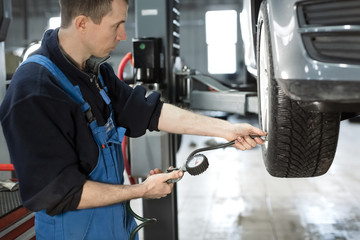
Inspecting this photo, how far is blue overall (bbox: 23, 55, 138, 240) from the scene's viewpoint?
1.38m

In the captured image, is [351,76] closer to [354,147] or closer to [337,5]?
[337,5]

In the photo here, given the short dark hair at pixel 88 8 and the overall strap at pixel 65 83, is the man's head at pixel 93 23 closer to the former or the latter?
the short dark hair at pixel 88 8

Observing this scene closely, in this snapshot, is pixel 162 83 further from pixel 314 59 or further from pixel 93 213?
pixel 314 59

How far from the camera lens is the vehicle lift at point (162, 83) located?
2320 mm

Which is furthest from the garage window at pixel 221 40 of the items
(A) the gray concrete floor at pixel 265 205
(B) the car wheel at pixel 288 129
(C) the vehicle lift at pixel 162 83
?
(B) the car wheel at pixel 288 129

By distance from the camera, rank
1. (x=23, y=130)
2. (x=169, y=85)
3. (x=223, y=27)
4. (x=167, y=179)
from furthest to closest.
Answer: (x=223, y=27) < (x=169, y=85) < (x=167, y=179) < (x=23, y=130)

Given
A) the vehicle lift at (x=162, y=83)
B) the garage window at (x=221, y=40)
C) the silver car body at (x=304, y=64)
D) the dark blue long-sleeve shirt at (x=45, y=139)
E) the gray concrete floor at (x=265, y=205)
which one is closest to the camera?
the silver car body at (x=304, y=64)

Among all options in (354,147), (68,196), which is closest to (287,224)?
(68,196)

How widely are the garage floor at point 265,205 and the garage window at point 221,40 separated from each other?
5302 mm

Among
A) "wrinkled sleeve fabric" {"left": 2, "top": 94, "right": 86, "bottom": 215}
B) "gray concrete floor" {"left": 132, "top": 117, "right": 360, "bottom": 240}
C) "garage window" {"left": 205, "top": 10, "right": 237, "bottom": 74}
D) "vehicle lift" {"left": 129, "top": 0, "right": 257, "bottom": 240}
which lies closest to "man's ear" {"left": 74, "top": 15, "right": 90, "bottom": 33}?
"wrinkled sleeve fabric" {"left": 2, "top": 94, "right": 86, "bottom": 215}

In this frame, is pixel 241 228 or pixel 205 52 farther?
pixel 205 52

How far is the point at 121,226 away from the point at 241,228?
6.05ft

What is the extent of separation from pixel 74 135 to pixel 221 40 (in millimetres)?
9300

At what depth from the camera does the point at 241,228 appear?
3203 millimetres
